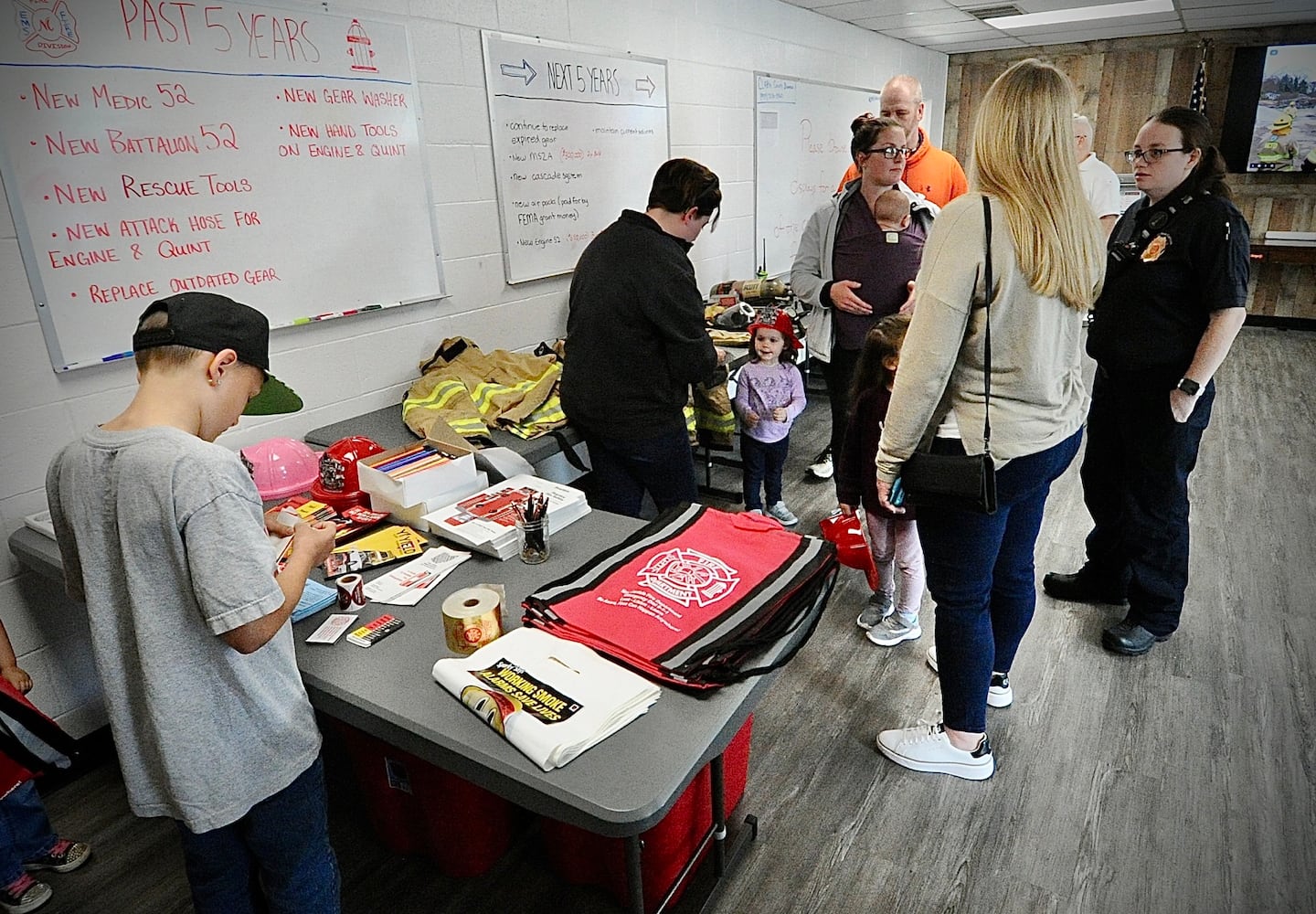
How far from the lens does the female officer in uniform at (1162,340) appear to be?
2053 mm

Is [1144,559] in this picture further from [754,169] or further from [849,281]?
[754,169]

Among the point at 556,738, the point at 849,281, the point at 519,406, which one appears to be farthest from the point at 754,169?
the point at 556,738

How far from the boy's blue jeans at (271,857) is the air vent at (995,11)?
19.1ft

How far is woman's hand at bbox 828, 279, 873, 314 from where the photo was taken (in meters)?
2.85

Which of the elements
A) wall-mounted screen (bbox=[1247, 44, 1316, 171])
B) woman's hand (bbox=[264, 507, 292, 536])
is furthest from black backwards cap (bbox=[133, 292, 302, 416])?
wall-mounted screen (bbox=[1247, 44, 1316, 171])

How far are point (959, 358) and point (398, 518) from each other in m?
1.26

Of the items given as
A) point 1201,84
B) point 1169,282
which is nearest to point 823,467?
point 1169,282

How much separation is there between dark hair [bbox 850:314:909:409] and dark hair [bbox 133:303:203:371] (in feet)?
5.33

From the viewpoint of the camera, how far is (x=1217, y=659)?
238 centimetres

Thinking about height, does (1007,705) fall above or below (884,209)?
below

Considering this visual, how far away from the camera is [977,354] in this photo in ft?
5.07

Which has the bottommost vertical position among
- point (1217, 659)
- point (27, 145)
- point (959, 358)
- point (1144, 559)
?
point (1217, 659)

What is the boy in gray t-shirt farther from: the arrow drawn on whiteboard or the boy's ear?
the arrow drawn on whiteboard

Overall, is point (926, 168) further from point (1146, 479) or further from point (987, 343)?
point (987, 343)
